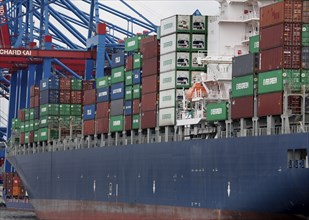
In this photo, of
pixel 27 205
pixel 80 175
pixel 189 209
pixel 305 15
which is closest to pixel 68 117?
pixel 80 175

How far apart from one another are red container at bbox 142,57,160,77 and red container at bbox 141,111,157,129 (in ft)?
7.68

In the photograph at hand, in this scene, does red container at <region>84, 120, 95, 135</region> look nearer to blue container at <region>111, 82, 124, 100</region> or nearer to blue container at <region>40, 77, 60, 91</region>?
blue container at <region>111, 82, 124, 100</region>

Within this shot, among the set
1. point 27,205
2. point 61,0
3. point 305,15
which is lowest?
point 27,205

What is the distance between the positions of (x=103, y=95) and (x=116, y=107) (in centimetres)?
290

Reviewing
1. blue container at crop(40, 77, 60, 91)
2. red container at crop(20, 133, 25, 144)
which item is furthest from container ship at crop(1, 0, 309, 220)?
red container at crop(20, 133, 25, 144)

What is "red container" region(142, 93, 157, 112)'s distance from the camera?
59.8 meters

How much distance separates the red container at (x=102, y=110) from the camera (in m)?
66.7

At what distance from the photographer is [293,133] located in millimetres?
46656

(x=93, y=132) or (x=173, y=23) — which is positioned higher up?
(x=173, y=23)

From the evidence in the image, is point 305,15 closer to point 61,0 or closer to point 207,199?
point 207,199

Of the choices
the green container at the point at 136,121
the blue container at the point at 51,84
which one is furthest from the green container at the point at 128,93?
the blue container at the point at 51,84

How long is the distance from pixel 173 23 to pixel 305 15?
40.2 feet

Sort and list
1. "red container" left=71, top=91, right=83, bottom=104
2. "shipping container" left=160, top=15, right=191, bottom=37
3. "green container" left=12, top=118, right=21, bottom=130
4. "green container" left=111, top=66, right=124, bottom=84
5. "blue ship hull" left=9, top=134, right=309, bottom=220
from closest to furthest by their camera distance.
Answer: "blue ship hull" left=9, top=134, right=309, bottom=220 → "shipping container" left=160, top=15, right=191, bottom=37 → "green container" left=111, top=66, right=124, bottom=84 → "red container" left=71, top=91, right=83, bottom=104 → "green container" left=12, top=118, right=21, bottom=130

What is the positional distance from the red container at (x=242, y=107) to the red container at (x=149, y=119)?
9403 mm
